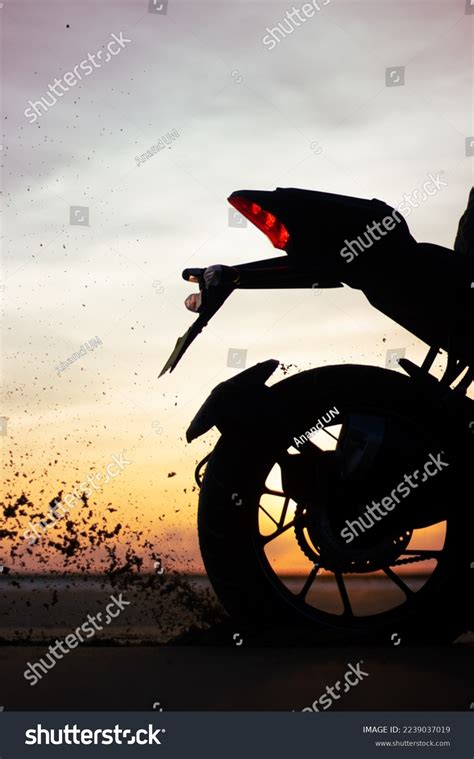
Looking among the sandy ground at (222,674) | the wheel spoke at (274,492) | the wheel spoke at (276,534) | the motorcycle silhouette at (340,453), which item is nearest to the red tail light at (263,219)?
the motorcycle silhouette at (340,453)

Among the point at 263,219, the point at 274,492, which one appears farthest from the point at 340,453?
the point at 263,219

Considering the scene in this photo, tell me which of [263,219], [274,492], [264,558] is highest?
[263,219]

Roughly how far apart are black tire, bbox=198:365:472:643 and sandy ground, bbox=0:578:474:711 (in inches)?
3.8

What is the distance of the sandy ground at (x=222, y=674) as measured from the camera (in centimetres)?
341

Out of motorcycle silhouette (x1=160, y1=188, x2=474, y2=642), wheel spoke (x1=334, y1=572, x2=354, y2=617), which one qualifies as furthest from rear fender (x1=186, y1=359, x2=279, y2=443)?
wheel spoke (x1=334, y1=572, x2=354, y2=617)

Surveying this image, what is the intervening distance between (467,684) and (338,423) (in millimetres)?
1191

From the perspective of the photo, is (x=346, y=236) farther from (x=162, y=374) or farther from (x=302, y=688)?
(x=302, y=688)

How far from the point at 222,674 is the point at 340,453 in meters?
1.04

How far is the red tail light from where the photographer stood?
177 inches

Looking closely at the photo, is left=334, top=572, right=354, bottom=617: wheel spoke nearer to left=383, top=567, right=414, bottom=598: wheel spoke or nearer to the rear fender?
left=383, top=567, right=414, bottom=598: wheel spoke

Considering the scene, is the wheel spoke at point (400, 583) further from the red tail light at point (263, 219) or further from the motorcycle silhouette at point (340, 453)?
the red tail light at point (263, 219)

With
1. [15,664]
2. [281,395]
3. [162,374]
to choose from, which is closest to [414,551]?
[281,395]

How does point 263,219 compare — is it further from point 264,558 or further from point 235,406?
point 264,558

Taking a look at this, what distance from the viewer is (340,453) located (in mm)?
4383
